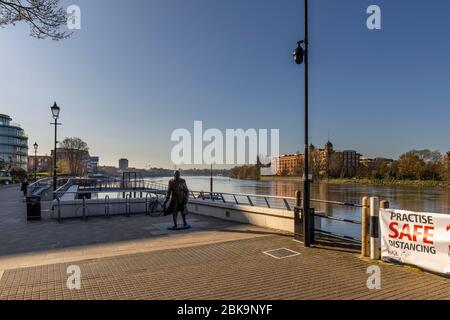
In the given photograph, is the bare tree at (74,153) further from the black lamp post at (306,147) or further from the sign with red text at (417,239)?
the sign with red text at (417,239)

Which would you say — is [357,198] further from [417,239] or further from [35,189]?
[417,239]

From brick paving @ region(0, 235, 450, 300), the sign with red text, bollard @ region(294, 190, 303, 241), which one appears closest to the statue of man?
brick paving @ region(0, 235, 450, 300)

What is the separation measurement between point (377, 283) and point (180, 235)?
643 cm

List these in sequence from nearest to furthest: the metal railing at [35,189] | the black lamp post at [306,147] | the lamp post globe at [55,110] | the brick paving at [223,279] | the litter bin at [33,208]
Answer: the brick paving at [223,279]
the black lamp post at [306,147]
the litter bin at [33,208]
the metal railing at [35,189]
the lamp post globe at [55,110]

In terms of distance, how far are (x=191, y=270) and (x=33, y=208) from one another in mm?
10535

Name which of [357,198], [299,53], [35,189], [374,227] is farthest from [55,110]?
[357,198]

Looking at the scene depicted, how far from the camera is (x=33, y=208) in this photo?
46.0ft

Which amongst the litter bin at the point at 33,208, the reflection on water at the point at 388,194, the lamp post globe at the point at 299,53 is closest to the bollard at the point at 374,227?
the lamp post globe at the point at 299,53

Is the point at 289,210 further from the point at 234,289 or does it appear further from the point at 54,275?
the point at 54,275

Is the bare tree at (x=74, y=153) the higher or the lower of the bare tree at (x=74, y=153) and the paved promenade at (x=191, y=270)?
the higher

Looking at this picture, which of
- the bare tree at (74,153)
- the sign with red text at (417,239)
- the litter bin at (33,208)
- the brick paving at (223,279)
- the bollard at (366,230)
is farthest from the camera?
the bare tree at (74,153)

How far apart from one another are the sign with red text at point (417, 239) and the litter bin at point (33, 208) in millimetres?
13250

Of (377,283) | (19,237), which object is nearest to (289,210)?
(377,283)

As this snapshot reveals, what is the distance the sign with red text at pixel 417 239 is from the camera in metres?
6.01
